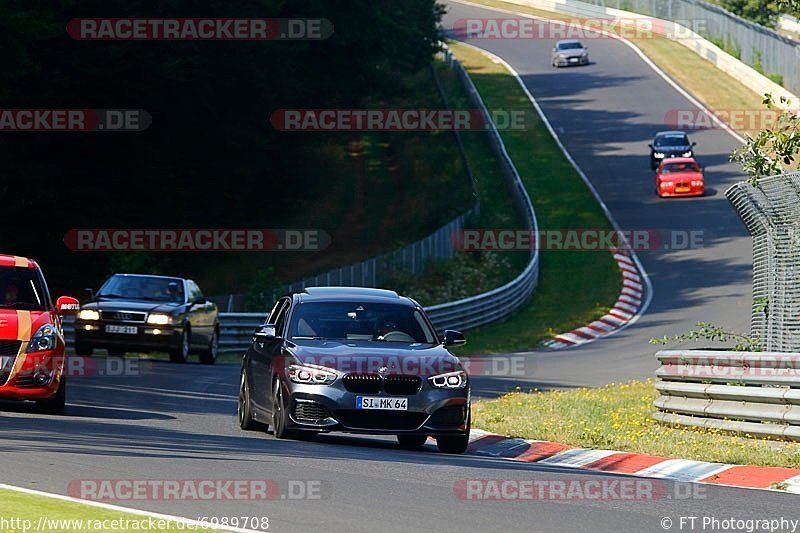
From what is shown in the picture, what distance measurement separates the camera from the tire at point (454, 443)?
581 inches

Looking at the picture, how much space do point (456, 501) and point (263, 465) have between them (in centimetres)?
217

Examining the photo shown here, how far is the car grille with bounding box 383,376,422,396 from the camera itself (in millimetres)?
14336

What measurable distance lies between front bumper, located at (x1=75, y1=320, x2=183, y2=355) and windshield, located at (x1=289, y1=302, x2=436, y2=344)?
1195cm

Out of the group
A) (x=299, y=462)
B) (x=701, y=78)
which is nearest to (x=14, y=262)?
(x=299, y=462)

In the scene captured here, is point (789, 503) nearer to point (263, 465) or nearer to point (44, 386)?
point (263, 465)

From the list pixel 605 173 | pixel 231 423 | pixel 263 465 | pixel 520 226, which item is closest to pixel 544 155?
pixel 605 173

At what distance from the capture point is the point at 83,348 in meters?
27.6

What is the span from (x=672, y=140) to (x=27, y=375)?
45.8 m

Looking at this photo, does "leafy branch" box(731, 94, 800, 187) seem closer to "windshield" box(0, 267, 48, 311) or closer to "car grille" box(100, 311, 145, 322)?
"windshield" box(0, 267, 48, 311)

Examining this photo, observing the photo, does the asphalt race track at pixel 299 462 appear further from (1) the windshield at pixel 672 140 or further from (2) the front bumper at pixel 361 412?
(1) the windshield at pixel 672 140

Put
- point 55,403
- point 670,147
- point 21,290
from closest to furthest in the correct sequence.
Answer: point 55,403, point 21,290, point 670,147

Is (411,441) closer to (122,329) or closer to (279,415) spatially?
(279,415)

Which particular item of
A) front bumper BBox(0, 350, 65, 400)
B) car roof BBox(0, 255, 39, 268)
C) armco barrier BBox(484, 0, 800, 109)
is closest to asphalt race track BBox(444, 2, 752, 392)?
armco barrier BBox(484, 0, 800, 109)

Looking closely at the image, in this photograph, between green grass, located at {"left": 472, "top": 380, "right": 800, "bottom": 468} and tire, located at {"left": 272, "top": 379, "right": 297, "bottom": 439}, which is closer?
green grass, located at {"left": 472, "top": 380, "right": 800, "bottom": 468}
